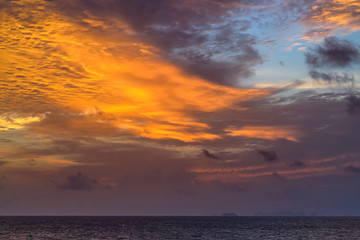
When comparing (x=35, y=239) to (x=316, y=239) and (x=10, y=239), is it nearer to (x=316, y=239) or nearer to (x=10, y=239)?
(x=10, y=239)

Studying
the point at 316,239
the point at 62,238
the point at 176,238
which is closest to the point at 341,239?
the point at 316,239

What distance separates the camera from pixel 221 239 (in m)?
114

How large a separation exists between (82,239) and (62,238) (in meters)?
6.67

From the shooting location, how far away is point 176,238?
11744 centimetres

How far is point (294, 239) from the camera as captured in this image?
115562 mm

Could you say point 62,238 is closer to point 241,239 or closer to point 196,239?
point 196,239

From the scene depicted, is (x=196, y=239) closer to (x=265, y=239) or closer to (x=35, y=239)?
(x=265, y=239)

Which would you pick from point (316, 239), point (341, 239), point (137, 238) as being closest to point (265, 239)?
point (316, 239)

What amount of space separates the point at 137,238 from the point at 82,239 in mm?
15225

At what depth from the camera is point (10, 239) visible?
112500 millimetres

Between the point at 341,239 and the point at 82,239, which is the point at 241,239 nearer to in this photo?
the point at 341,239

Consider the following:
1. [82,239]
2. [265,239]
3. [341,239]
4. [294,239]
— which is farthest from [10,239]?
[341,239]

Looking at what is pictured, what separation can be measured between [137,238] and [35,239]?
27668 millimetres

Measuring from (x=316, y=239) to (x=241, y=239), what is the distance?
21259mm
